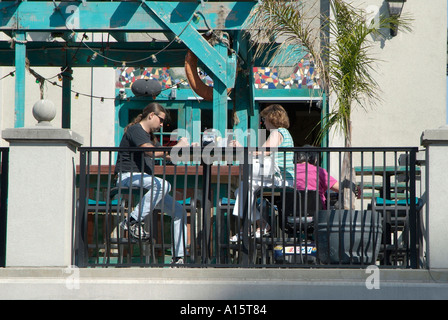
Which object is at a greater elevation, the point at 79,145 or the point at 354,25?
the point at 354,25

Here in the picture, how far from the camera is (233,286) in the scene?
6430 millimetres

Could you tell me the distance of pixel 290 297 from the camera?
6.37 meters

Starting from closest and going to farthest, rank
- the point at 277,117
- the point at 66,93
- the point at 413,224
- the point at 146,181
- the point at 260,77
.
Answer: the point at 413,224 < the point at 146,181 < the point at 277,117 < the point at 66,93 < the point at 260,77

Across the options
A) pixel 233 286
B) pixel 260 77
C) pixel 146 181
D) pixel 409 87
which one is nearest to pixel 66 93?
pixel 260 77

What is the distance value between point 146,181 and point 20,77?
2428 mm

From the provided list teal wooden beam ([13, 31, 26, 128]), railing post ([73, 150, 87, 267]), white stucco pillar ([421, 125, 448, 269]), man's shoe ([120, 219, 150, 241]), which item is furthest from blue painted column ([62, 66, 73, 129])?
white stucco pillar ([421, 125, 448, 269])

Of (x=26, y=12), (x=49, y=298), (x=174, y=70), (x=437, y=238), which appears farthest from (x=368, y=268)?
(x=174, y=70)

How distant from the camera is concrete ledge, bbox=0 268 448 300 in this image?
6328mm

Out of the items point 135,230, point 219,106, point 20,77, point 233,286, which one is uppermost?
point 20,77

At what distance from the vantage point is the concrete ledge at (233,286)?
20.8 ft

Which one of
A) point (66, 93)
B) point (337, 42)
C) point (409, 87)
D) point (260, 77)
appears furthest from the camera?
point (260, 77)

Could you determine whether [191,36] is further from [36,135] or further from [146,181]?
[36,135]

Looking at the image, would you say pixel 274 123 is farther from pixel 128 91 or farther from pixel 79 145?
pixel 128 91
